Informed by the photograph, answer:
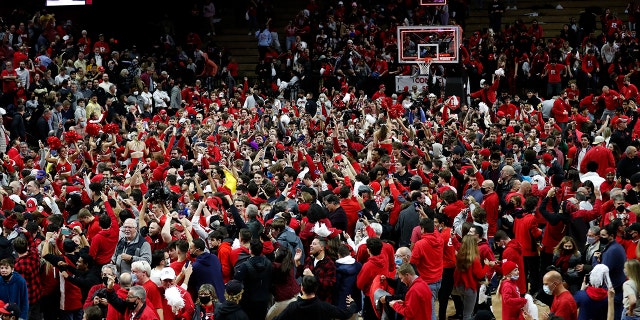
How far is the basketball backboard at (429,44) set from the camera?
26.6 meters

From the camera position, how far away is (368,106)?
70.9 ft

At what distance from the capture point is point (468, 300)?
11.3 meters

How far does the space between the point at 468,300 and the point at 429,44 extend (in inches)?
642

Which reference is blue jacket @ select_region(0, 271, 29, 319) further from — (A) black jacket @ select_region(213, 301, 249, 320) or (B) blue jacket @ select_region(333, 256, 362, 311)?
(B) blue jacket @ select_region(333, 256, 362, 311)

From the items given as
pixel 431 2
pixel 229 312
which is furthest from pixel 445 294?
pixel 431 2

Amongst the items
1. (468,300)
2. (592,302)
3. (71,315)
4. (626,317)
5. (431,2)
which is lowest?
(468,300)

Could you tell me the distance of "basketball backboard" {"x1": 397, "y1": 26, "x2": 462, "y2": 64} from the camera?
2658cm

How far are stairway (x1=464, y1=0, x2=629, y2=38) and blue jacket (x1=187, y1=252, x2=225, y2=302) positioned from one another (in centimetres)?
2244

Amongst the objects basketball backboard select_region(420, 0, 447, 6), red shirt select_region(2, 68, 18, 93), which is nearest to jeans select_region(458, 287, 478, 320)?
red shirt select_region(2, 68, 18, 93)

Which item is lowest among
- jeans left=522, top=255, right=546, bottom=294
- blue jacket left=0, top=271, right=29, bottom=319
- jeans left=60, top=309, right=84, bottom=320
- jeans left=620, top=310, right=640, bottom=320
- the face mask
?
jeans left=522, top=255, right=546, bottom=294

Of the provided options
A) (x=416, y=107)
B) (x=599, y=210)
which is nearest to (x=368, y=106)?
(x=416, y=107)

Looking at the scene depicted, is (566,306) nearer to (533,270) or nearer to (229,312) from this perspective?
(229,312)

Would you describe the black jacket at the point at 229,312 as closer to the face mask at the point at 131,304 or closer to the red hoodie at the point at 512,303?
the face mask at the point at 131,304

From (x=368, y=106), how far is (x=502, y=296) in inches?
503
